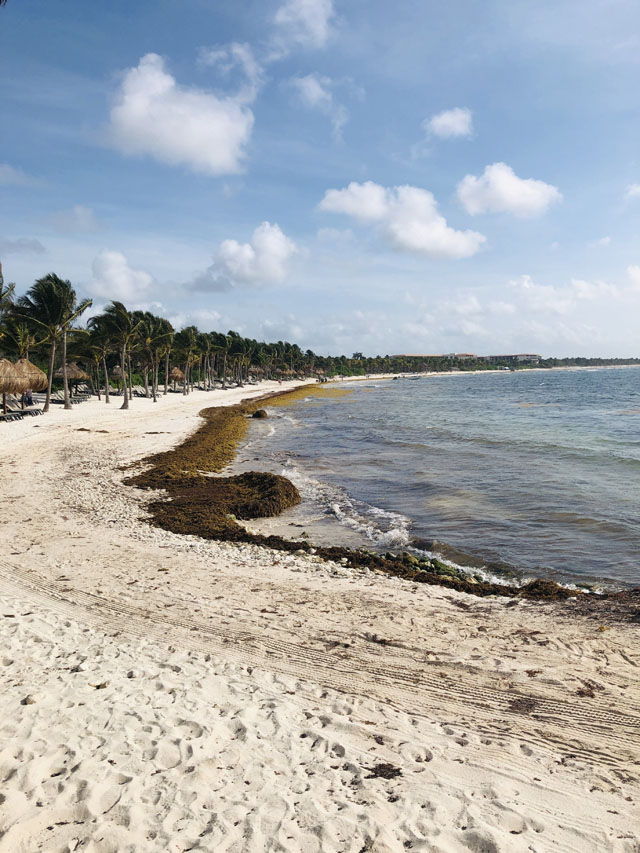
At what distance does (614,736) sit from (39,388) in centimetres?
4297

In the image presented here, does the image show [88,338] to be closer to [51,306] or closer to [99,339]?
[99,339]

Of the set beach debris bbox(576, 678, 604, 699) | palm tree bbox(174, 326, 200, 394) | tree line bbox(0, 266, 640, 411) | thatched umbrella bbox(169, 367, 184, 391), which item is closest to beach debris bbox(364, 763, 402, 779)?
beach debris bbox(576, 678, 604, 699)

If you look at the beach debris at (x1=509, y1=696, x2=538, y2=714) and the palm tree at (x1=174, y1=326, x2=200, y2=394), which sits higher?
the palm tree at (x1=174, y1=326, x2=200, y2=394)

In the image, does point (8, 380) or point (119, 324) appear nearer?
point (8, 380)

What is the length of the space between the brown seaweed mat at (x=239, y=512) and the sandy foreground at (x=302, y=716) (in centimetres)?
90

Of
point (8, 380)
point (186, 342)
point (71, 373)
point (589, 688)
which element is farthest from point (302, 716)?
point (186, 342)

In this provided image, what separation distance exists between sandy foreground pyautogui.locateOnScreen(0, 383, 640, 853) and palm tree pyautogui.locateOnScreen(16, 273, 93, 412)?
108ft

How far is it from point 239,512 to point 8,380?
88.7ft

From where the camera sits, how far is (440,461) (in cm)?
2144

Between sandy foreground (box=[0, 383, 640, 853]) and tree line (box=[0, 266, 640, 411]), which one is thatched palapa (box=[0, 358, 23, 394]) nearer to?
tree line (box=[0, 266, 640, 411])

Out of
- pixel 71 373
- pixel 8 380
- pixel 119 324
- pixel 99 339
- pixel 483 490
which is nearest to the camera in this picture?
pixel 483 490

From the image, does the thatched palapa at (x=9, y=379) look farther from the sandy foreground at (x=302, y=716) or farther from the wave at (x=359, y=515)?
the sandy foreground at (x=302, y=716)

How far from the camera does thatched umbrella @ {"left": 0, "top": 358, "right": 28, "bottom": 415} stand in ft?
104

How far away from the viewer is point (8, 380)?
32281 millimetres
